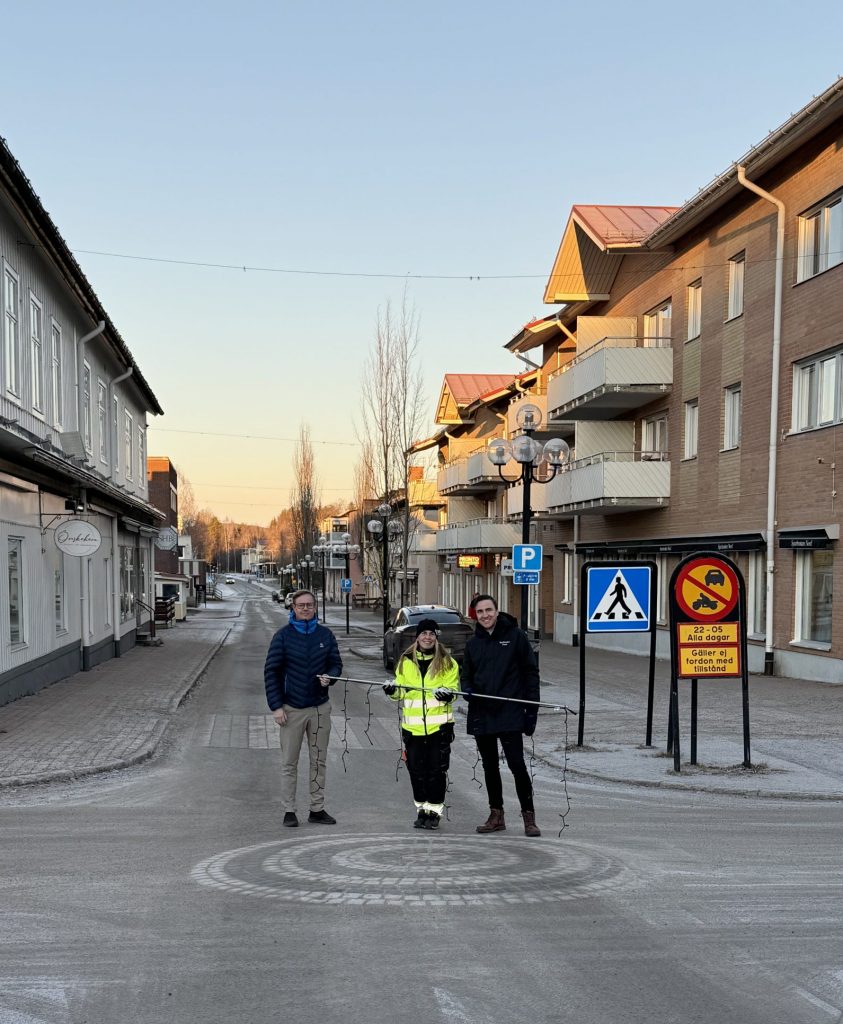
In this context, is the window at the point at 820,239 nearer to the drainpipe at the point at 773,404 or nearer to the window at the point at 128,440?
the drainpipe at the point at 773,404

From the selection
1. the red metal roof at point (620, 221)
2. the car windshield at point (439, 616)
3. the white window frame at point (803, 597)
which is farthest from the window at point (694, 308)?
the car windshield at point (439, 616)

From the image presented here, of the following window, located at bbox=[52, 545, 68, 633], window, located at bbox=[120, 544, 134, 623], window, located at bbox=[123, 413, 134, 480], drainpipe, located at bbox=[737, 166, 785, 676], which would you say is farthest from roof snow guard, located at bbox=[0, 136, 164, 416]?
drainpipe, located at bbox=[737, 166, 785, 676]

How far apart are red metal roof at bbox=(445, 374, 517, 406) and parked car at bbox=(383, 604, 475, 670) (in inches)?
1196

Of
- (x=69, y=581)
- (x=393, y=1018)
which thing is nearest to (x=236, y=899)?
(x=393, y=1018)

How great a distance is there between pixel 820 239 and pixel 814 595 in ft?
21.5

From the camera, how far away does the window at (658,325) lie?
27.3 meters

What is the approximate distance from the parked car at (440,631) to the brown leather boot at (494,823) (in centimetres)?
1242

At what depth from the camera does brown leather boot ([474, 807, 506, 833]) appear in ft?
25.7

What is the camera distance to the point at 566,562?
3584cm

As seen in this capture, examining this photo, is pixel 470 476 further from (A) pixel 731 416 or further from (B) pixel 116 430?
(A) pixel 731 416

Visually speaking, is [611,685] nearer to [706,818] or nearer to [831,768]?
[831,768]

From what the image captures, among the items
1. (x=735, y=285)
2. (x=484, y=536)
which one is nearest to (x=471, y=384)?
(x=484, y=536)

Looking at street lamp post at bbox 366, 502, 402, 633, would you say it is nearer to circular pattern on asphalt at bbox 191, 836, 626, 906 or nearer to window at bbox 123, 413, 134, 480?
window at bbox 123, 413, 134, 480

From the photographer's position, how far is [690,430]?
26.0 metres
